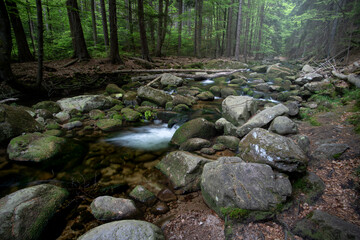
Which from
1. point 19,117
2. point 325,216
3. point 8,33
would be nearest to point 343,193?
point 325,216

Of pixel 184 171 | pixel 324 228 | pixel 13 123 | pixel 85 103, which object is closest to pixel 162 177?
pixel 184 171

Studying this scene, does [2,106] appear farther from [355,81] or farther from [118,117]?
[355,81]

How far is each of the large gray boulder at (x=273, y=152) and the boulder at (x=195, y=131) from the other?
1732mm

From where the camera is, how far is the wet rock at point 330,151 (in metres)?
3.25

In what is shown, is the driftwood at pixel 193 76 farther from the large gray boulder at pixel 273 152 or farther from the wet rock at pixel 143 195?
the large gray boulder at pixel 273 152

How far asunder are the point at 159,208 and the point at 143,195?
428 millimetres

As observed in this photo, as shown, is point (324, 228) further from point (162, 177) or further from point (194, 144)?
point (194, 144)

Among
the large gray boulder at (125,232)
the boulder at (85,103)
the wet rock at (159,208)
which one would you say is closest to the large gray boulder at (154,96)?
the boulder at (85,103)

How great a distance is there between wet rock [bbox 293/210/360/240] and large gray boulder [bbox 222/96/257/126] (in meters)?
3.71

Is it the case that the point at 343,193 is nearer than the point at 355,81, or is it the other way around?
the point at 343,193

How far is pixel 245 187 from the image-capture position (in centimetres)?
261

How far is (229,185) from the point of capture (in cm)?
266

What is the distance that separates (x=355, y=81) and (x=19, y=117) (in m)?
11.8

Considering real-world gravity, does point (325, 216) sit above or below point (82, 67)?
below
